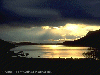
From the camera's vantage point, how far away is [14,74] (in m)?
16.7

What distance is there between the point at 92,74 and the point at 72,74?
1.99 m

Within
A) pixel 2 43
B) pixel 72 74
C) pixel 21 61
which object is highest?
pixel 2 43

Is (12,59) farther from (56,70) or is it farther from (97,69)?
(97,69)

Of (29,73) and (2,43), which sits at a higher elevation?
(2,43)

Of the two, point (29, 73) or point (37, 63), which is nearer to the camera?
point (29, 73)

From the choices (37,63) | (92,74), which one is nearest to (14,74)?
(37,63)

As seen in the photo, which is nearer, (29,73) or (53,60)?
(29,73)

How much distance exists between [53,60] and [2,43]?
19.9 ft

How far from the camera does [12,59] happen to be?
17.6 meters

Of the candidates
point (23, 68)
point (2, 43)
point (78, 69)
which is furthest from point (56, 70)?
point (2, 43)

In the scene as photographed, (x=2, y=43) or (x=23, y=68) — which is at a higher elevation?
(x=2, y=43)

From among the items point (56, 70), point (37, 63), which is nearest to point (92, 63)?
point (56, 70)

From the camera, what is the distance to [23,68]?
16953 mm

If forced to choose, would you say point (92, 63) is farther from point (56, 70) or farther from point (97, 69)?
point (56, 70)
